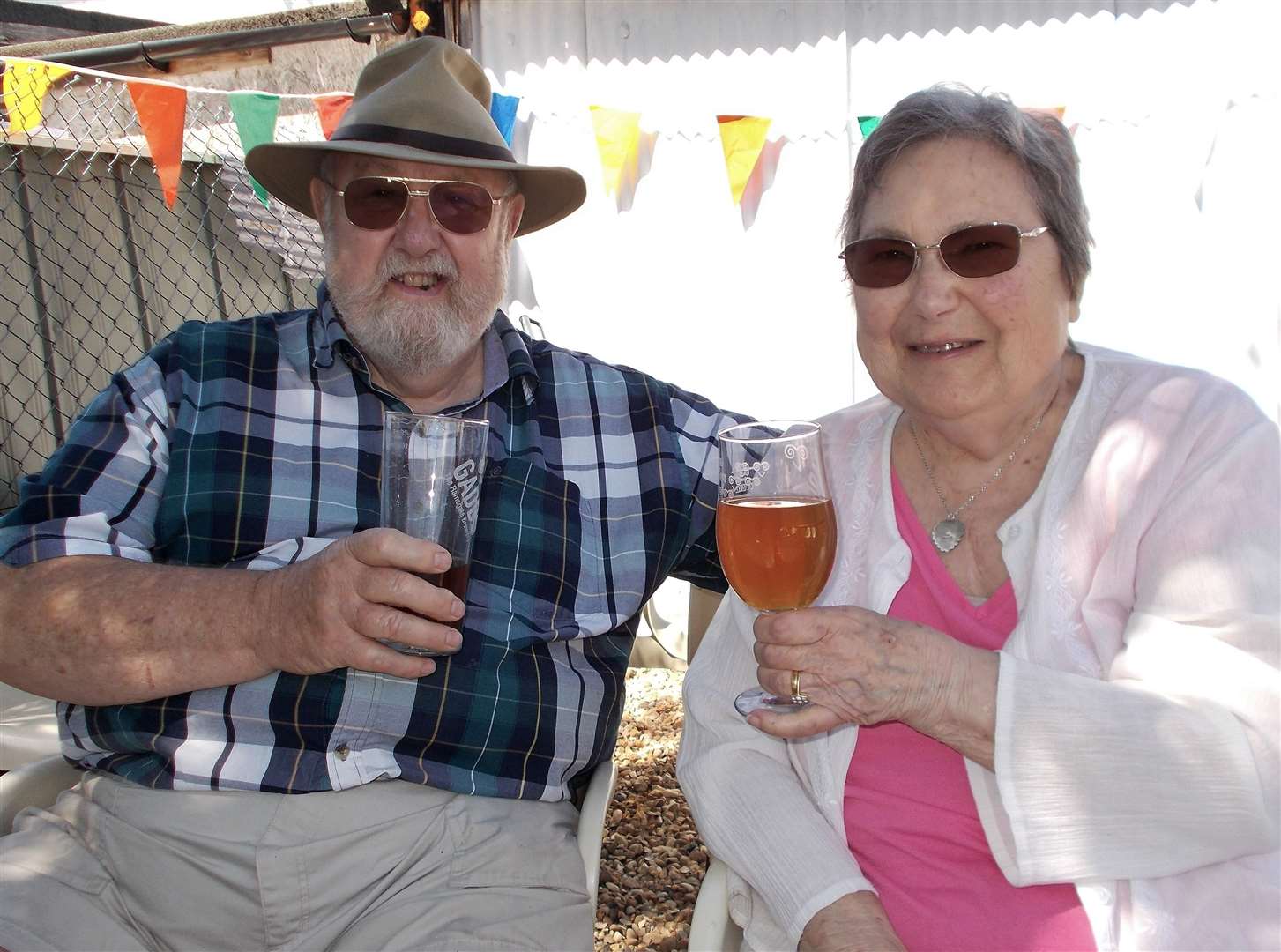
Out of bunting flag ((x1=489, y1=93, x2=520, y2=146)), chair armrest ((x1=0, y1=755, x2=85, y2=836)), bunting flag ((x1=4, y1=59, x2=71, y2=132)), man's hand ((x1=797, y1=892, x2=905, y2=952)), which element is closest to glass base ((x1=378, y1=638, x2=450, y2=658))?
man's hand ((x1=797, y1=892, x2=905, y2=952))

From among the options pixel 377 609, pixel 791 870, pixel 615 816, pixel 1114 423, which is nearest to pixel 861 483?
pixel 1114 423

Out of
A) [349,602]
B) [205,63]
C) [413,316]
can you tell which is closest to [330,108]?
[205,63]

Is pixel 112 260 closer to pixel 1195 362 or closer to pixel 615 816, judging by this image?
pixel 615 816

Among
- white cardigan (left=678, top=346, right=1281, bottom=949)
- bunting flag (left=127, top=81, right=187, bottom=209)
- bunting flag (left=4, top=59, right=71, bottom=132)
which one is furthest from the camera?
bunting flag (left=127, top=81, right=187, bottom=209)

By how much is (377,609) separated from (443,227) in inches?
42.3

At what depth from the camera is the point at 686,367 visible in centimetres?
525

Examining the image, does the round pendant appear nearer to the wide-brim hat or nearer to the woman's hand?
A: the woman's hand

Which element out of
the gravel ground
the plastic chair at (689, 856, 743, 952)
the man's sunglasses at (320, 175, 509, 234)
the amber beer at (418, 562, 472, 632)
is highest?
the man's sunglasses at (320, 175, 509, 234)

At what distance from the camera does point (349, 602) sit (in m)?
1.66

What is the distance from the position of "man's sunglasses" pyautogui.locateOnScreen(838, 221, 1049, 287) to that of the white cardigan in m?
0.29

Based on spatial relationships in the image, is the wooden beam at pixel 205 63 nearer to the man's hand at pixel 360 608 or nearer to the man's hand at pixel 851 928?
the man's hand at pixel 360 608

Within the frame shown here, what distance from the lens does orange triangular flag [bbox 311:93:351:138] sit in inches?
186

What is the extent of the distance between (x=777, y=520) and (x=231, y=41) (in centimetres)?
433

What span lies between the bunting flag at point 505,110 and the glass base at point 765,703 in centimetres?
395
